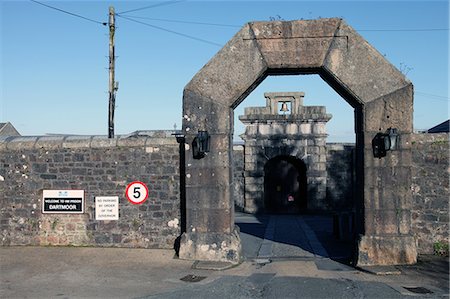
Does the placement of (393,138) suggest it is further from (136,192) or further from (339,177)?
(339,177)

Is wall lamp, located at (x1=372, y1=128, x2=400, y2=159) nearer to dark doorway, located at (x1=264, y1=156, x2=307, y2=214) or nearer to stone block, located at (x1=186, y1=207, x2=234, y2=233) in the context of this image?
stone block, located at (x1=186, y1=207, x2=234, y2=233)

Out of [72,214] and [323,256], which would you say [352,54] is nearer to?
[323,256]

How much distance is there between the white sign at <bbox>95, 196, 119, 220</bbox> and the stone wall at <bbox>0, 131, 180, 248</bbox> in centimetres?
9

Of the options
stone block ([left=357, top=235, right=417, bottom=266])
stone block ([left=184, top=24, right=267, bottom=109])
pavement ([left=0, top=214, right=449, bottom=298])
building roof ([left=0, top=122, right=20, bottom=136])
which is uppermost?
building roof ([left=0, top=122, right=20, bottom=136])

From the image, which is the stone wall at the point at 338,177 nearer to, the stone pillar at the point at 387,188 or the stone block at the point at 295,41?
the stone pillar at the point at 387,188

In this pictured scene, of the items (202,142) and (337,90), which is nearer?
(202,142)

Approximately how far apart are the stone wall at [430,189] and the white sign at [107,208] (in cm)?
646

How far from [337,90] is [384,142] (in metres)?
1.66

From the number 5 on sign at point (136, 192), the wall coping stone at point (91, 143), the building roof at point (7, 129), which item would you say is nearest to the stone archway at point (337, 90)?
the wall coping stone at point (91, 143)

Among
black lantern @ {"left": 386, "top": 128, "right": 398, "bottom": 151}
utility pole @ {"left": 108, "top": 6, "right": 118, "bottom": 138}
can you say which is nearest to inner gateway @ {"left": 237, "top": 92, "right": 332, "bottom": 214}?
utility pole @ {"left": 108, "top": 6, "right": 118, "bottom": 138}

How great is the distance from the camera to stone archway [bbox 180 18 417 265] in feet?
30.6

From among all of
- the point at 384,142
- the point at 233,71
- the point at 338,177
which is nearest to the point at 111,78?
the point at 233,71

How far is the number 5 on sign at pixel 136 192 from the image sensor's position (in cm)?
1047

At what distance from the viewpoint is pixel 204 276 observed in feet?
28.1
